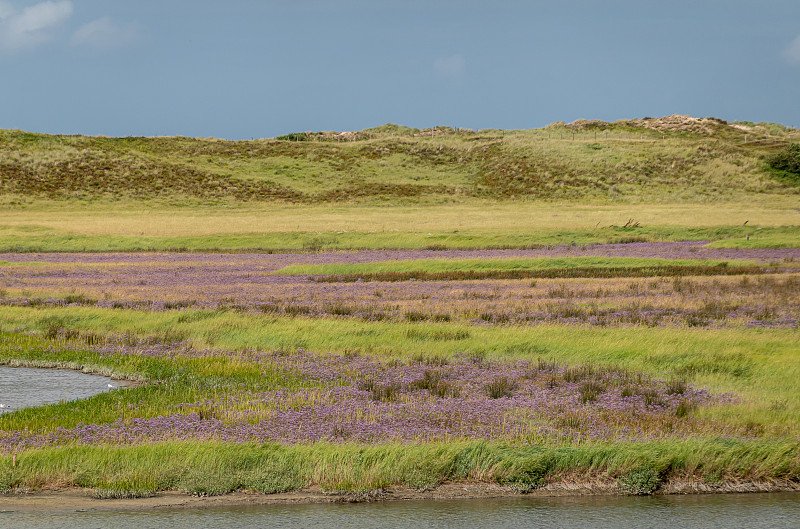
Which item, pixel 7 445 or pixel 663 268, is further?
pixel 663 268

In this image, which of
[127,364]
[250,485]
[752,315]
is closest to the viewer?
[250,485]

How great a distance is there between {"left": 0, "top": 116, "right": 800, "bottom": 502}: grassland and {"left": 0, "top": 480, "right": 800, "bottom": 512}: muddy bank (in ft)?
0.49

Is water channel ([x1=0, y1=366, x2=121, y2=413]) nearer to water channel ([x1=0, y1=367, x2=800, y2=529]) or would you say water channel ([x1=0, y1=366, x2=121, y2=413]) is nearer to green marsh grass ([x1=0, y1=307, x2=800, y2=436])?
green marsh grass ([x1=0, y1=307, x2=800, y2=436])

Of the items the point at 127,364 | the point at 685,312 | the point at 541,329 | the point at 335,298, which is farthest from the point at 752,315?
the point at 127,364

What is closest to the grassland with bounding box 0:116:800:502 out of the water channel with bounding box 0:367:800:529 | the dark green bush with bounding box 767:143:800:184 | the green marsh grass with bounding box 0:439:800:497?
the green marsh grass with bounding box 0:439:800:497

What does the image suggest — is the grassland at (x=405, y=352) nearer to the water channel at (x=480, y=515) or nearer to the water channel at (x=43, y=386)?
the water channel at (x=480, y=515)

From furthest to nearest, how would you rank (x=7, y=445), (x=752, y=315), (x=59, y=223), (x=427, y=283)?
1. (x=59, y=223)
2. (x=427, y=283)
3. (x=752, y=315)
4. (x=7, y=445)

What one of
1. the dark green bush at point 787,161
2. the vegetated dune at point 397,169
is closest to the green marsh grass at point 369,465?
the vegetated dune at point 397,169

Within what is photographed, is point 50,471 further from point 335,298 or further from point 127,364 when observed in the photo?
point 335,298

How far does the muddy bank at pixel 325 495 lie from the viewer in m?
10.5

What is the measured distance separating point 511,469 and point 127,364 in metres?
11.4

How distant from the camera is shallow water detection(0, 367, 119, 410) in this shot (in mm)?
16000

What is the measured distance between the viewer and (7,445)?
12.2 m

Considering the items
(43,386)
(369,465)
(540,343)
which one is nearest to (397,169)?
(540,343)
